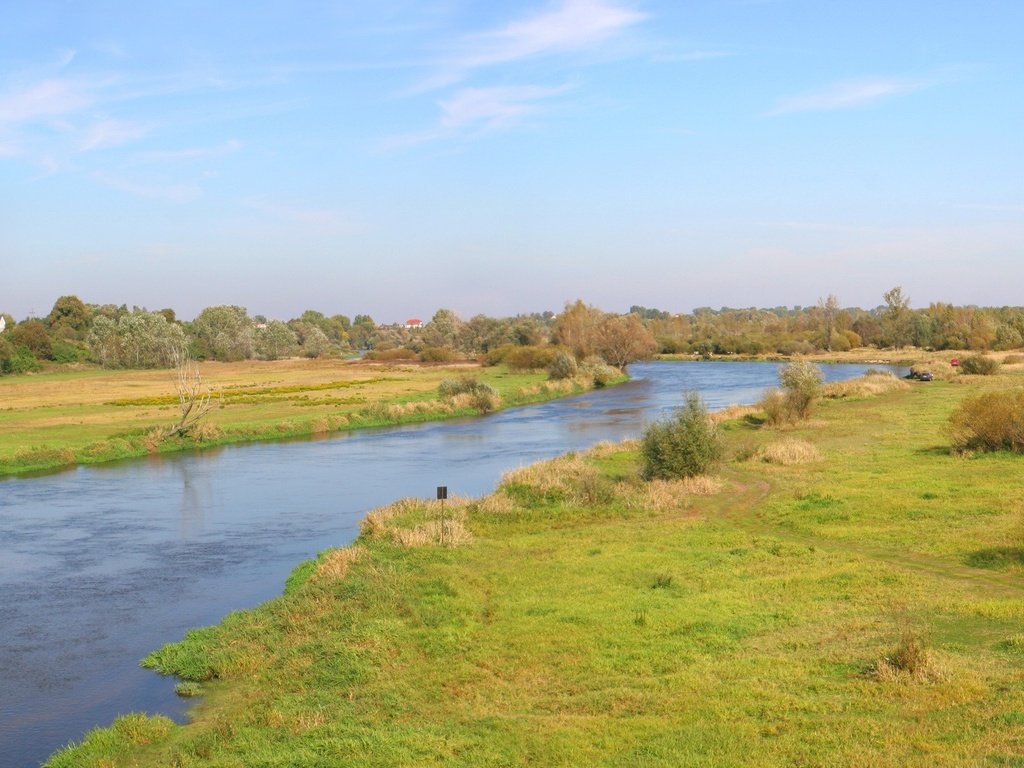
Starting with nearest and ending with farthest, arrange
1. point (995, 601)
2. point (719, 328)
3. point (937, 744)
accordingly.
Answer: point (937, 744) < point (995, 601) < point (719, 328)

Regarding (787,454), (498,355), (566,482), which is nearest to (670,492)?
(566,482)

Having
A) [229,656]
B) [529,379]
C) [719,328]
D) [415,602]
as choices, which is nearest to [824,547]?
[415,602]

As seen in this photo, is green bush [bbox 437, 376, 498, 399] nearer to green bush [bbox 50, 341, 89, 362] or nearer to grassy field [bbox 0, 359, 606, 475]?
grassy field [bbox 0, 359, 606, 475]

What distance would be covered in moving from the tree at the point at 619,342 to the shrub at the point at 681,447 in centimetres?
6819

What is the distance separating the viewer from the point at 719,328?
169 metres

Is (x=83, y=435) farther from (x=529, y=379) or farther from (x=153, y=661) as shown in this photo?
(x=529, y=379)

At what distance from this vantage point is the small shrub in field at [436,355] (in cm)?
11956

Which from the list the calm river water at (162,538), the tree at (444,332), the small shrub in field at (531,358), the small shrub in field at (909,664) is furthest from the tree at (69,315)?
the small shrub in field at (909,664)

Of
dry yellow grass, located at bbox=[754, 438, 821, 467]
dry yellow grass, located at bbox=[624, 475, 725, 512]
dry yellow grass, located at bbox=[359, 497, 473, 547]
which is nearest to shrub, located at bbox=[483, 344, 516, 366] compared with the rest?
dry yellow grass, located at bbox=[754, 438, 821, 467]

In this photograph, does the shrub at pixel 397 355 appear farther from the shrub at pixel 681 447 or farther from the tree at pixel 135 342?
the shrub at pixel 681 447

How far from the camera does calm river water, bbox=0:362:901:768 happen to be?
14.4m

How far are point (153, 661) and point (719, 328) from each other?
160m

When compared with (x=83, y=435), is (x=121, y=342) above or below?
above

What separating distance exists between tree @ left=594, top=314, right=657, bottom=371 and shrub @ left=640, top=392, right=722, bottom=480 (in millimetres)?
68194
